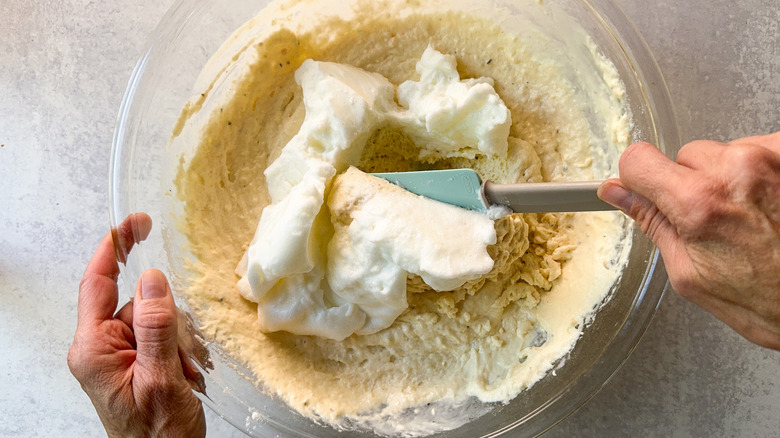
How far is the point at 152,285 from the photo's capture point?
1007 mm

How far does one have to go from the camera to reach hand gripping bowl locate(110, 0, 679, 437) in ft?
3.54

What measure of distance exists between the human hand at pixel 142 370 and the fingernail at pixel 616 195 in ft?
2.57

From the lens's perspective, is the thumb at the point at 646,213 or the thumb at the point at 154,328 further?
the thumb at the point at 154,328

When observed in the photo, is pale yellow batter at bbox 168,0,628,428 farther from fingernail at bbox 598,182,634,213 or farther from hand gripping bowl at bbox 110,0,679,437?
fingernail at bbox 598,182,634,213

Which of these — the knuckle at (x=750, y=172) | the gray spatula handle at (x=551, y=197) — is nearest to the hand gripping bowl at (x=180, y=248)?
the gray spatula handle at (x=551, y=197)

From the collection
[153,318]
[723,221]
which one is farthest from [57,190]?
[723,221]

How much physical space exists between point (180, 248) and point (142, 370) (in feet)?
0.90

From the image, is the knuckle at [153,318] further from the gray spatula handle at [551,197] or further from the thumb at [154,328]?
the gray spatula handle at [551,197]

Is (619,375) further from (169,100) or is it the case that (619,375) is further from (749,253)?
(169,100)

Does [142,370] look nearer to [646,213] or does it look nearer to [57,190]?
[57,190]

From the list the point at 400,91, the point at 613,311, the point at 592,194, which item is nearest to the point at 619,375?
the point at 613,311

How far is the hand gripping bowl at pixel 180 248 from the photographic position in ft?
3.54

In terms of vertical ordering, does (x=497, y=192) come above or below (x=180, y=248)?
above

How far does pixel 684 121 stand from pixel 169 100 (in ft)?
3.71
